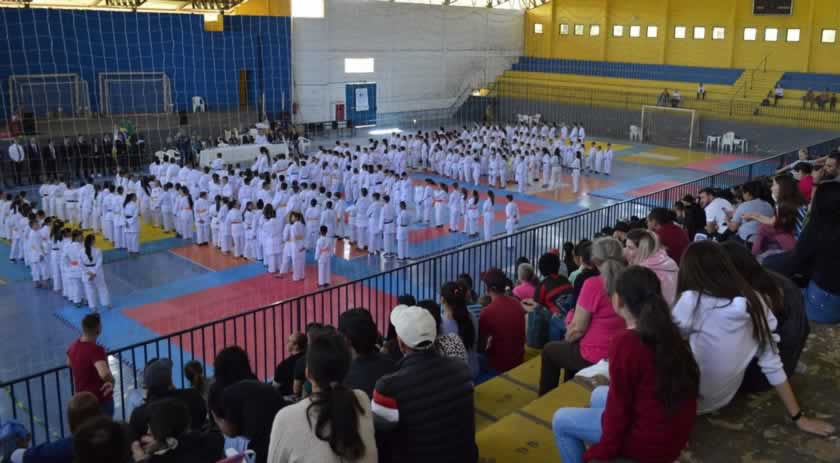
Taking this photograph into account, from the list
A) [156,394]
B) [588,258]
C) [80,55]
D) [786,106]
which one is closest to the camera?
[156,394]

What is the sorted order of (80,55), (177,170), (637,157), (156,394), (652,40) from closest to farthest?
(156,394), (177,170), (80,55), (637,157), (652,40)

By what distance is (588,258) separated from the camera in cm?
633

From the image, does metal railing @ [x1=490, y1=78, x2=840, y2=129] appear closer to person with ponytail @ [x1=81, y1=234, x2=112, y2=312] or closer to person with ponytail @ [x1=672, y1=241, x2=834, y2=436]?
person with ponytail @ [x1=81, y1=234, x2=112, y2=312]

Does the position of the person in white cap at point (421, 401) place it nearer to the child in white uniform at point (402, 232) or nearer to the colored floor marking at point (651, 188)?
the child in white uniform at point (402, 232)

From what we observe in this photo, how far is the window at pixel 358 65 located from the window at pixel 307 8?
2.52 meters

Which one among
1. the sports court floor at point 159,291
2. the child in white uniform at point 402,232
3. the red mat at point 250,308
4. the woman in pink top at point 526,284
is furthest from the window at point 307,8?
the woman in pink top at point 526,284

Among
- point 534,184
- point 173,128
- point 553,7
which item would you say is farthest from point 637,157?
point 173,128

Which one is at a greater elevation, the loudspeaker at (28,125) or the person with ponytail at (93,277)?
the loudspeaker at (28,125)

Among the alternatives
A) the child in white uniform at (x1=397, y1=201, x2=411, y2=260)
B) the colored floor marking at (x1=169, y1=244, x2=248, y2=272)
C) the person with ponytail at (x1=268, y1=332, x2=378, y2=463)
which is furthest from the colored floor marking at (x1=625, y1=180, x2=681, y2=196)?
the person with ponytail at (x1=268, y1=332, x2=378, y2=463)

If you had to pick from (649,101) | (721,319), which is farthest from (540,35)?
(721,319)

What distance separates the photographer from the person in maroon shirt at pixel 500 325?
630cm

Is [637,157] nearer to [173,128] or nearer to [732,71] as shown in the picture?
[732,71]

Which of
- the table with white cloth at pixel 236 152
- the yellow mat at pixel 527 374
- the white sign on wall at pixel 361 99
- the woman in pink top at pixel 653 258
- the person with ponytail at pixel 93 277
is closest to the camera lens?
the woman in pink top at pixel 653 258

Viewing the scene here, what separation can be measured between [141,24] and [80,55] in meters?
2.50
